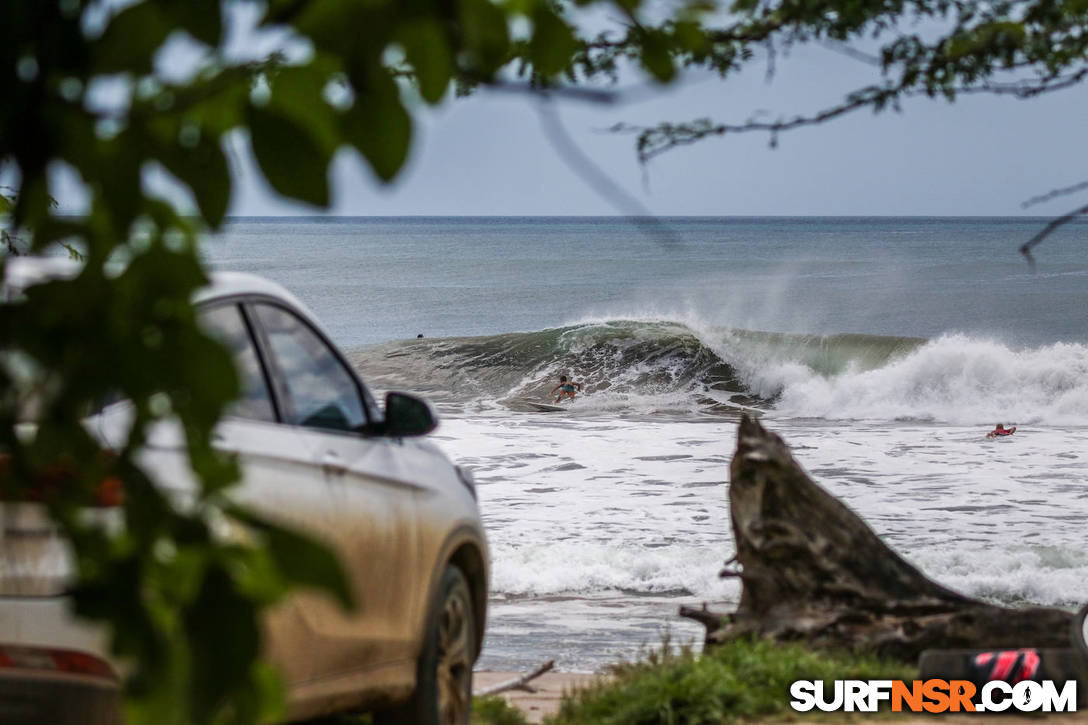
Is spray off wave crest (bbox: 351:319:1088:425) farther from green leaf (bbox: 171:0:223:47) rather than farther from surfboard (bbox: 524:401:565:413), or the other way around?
green leaf (bbox: 171:0:223:47)

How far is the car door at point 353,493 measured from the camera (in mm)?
4094

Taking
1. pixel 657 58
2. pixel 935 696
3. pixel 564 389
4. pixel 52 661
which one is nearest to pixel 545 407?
pixel 564 389

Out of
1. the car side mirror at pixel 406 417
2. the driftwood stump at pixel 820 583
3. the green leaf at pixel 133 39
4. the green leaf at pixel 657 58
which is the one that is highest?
the green leaf at pixel 657 58

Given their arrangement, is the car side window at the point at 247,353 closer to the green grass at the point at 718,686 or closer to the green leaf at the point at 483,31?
the green leaf at the point at 483,31

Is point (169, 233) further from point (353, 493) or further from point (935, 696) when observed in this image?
point (935, 696)

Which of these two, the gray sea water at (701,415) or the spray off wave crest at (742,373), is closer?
the gray sea water at (701,415)

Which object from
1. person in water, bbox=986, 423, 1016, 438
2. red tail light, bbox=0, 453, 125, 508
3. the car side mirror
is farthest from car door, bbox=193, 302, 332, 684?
person in water, bbox=986, 423, 1016, 438

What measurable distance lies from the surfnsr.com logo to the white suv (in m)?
1.86

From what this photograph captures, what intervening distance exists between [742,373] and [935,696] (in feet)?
90.8

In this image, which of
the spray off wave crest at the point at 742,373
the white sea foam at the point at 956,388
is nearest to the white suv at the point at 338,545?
the spray off wave crest at the point at 742,373

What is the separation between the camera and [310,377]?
14.5 ft

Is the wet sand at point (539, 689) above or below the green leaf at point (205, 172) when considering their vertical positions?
below

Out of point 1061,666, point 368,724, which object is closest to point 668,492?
point 1061,666

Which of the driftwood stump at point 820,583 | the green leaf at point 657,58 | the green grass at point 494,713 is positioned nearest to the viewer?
the green leaf at point 657,58
